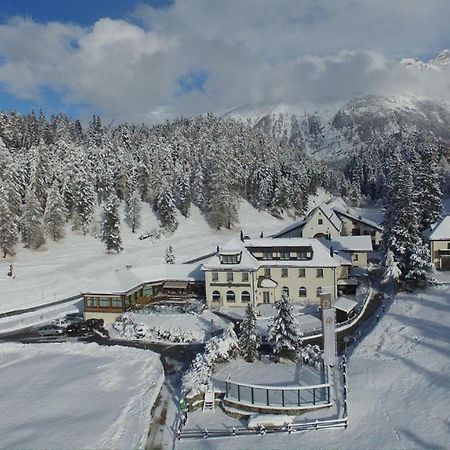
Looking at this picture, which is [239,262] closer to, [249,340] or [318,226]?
[249,340]

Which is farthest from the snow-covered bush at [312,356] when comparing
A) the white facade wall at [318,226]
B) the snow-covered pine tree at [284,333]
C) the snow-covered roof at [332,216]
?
the snow-covered roof at [332,216]

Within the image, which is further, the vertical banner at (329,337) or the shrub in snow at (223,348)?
the shrub in snow at (223,348)

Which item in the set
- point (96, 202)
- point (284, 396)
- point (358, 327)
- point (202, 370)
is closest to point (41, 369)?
point (202, 370)

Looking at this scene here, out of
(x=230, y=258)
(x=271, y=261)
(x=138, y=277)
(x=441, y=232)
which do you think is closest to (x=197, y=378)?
(x=230, y=258)

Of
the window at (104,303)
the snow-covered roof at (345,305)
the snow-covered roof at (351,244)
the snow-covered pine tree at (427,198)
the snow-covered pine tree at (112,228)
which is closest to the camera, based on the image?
the snow-covered roof at (345,305)

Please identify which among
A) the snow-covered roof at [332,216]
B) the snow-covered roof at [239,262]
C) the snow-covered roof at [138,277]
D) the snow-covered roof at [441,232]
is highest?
the snow-covered roof at [332,216]

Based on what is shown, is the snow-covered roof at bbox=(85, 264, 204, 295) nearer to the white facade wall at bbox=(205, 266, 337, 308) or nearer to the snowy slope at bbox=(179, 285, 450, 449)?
the white facade wall at bbox=(205, 266, 337, 308)

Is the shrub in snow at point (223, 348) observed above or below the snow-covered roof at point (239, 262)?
below

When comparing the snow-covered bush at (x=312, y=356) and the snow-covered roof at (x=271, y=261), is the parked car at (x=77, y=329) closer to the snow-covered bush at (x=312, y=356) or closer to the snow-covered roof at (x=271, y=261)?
the snow-covered roof at (x=271, y=261)

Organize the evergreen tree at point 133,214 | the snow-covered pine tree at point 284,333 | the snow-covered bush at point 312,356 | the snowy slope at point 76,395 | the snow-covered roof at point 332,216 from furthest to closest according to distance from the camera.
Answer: the evergreen tree at point 133,214
the snow-covered roof at point 332,216
the snow-covered pine tree at point 284,333
the snow-covered bush at point 312,356
the snowy slope at point 76,395
